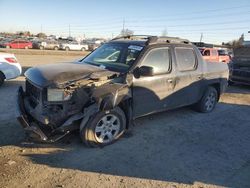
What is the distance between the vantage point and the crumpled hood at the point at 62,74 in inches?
189

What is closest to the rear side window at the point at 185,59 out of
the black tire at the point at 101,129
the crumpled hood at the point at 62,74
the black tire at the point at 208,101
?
the black tire at the point at 208,101

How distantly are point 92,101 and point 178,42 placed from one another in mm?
2860

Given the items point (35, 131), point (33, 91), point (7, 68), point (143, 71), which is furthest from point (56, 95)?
point (7, 68)

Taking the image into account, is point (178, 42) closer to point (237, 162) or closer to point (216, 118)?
point (216, 118)

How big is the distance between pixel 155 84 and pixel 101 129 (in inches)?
59.9

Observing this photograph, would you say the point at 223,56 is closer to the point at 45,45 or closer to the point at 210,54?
the point at 210,54

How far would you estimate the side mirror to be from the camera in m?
5.43

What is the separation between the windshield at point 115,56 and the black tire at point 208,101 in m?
2.59

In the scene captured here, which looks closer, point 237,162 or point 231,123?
point 237,162

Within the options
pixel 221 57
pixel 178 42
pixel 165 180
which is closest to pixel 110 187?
pixel 165 180

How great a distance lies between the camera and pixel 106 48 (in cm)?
652

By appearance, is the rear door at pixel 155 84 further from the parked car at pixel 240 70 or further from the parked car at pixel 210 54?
the parked car at pixel 210 54

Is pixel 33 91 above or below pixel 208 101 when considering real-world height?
above

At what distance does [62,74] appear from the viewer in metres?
4.92
